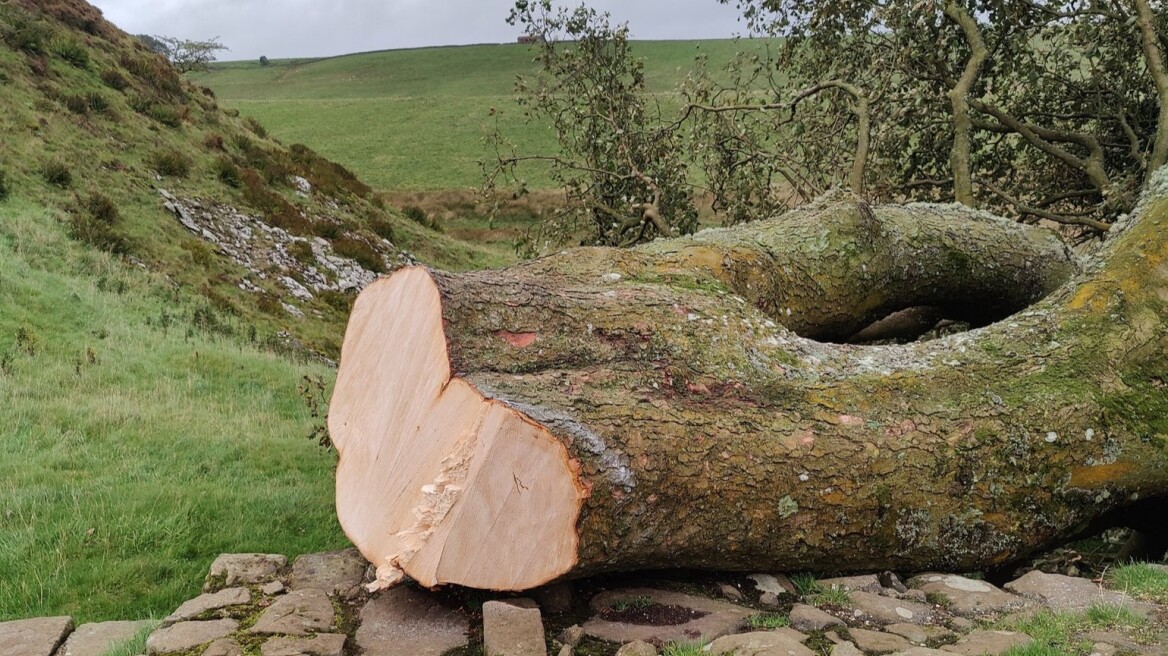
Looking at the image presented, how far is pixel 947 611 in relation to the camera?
311 centimetres

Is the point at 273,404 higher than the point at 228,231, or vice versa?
the point at 228,231

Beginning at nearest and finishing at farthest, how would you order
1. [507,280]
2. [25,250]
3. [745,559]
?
[745,559] < [507,280] < [25,250]

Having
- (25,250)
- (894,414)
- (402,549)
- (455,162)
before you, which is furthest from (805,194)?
(455,162)

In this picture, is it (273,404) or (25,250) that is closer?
(273,404)

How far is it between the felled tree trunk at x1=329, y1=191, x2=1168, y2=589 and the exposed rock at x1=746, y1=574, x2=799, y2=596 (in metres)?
0.07

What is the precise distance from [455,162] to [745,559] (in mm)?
34654

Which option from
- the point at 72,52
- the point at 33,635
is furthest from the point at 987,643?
the point at 72,52

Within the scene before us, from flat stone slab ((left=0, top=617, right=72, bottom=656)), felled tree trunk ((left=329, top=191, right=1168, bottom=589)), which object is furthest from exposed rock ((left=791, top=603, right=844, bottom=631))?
flat stone slab ((left=0, top=617, right=72, bottom=656))

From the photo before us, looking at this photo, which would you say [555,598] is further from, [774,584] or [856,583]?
[856,583]

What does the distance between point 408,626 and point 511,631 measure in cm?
56

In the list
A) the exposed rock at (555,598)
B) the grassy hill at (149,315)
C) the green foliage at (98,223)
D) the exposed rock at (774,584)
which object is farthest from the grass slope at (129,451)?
the exposed rock at (774,584)

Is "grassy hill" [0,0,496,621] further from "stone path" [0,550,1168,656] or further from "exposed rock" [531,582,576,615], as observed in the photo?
"exposed rock" [531,582,576,615]

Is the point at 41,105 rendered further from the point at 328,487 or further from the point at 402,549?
the point at 402,549

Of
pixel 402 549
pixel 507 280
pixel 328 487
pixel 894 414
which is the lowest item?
pixel 328 487
